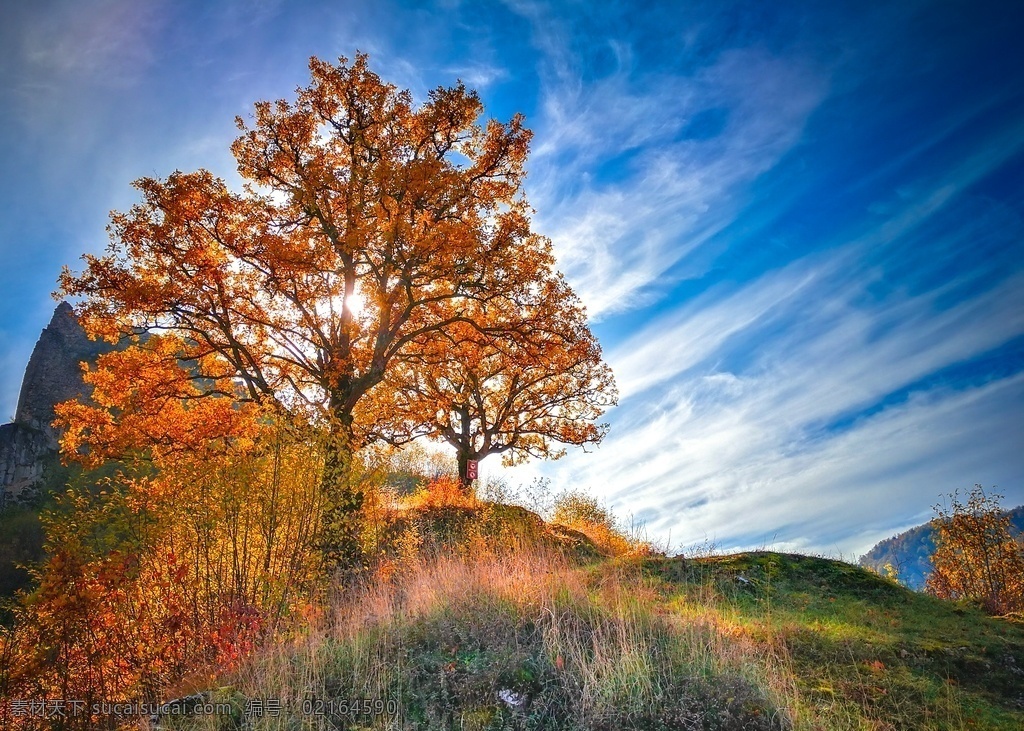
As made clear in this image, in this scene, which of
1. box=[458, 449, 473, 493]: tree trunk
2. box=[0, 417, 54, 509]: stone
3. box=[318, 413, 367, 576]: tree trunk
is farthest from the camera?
box=[0, 417, 54, 509]: stone

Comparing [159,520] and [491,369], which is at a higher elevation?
[491,369]

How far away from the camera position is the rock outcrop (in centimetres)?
6719

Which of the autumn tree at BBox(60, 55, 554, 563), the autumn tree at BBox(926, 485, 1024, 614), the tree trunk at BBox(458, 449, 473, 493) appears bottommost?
the autumn tree at BBox(926, 485, 1024, 614)

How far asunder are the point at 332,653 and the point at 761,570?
10004 millimetres

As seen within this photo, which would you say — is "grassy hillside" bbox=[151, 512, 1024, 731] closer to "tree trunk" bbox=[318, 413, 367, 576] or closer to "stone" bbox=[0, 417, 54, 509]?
"tree trunk" bbox=[318, 413, 367, 576]

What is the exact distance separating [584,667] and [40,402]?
9797cm

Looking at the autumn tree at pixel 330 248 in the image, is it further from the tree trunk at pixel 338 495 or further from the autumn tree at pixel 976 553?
the autumn tree at pixel 976 553

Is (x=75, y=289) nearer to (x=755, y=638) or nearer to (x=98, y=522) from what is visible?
(x=98, y=522)

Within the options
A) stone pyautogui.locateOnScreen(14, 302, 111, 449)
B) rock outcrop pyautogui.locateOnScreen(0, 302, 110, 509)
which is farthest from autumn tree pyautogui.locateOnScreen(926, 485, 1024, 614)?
stone pyautogui.locateOnScreen(14, 302, 111, 449)

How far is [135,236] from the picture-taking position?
12.5 m

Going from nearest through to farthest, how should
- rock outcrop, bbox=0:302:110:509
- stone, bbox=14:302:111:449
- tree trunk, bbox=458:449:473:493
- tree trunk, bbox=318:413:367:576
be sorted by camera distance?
1. tree trunk, bbox=318:413:367:576
2. tree trunk, bbox=458:449:473:493
3. rock outcrop, bbox=0:302:110:509
4. stone, bbox=14:302:111:449

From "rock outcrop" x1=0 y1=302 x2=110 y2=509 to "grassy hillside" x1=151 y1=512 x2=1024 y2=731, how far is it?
69.3m

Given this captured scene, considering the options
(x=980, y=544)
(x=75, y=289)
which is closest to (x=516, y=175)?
(x=75, y=289)

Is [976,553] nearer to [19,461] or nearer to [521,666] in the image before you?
[521,666]
